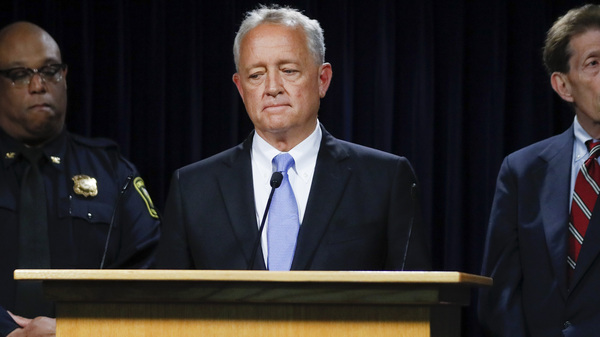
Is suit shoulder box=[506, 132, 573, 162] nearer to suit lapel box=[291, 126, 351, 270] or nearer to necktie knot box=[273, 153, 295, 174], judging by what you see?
suit lapel box=[291, 126, 351, 270]

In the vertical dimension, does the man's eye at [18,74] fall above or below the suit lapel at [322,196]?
above

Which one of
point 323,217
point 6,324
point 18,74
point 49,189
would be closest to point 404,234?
point 323,217

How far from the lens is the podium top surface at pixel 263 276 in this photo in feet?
5.29

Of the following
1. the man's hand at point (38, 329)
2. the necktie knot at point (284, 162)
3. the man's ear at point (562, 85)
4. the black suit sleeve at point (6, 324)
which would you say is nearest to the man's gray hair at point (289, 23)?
the necktie knot at point (284, 162)

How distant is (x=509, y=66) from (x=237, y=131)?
4.11 ft

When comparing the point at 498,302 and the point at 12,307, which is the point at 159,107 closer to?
the point at 12,307

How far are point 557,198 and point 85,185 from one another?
66.5 inches

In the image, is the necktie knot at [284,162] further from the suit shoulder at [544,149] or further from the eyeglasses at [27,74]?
the eyeglasses at [27,74]

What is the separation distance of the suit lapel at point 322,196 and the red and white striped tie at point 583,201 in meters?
0.74

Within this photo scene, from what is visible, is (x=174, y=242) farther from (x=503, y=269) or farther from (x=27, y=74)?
(x=27, y=74)

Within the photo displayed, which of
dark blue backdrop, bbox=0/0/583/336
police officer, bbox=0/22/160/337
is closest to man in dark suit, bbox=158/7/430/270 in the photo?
police officer, bbox=0/22/160/337

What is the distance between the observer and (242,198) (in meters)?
2.57

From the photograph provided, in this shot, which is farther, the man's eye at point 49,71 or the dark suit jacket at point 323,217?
the man's eye at point 49,71

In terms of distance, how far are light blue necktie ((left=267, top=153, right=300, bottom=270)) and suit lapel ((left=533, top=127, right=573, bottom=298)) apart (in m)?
0.84
